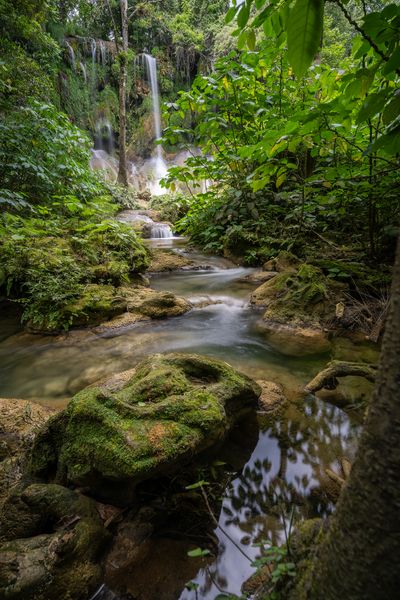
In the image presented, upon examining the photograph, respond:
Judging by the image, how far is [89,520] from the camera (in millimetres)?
1411

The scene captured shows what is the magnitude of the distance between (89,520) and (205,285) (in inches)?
200

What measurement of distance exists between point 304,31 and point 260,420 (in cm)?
219

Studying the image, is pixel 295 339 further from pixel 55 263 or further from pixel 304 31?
pixel 55 263

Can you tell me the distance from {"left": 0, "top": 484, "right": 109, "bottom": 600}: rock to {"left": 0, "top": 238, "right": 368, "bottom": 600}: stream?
0.51 feet

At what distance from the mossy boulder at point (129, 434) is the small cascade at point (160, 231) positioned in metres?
9.72

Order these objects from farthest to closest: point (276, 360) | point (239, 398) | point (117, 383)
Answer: point (276, 360) < point (117, 383) < point (239, 398)

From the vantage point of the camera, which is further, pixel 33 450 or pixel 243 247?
pixel 243 247

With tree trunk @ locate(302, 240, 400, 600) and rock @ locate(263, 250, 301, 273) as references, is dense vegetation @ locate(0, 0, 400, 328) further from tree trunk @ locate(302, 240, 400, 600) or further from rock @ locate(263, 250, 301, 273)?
tree trunk @ locate(302, 240, 400, 600)

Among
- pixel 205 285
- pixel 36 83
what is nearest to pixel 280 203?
pixel 205 285

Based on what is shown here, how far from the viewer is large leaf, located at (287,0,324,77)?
28.4 inches

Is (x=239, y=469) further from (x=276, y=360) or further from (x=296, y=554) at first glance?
(x=276, y=360)

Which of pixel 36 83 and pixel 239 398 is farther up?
pixel 36 83

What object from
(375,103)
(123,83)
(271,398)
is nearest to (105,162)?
(123,83)

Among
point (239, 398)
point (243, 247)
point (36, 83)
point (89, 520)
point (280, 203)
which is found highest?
point (36, 83)
